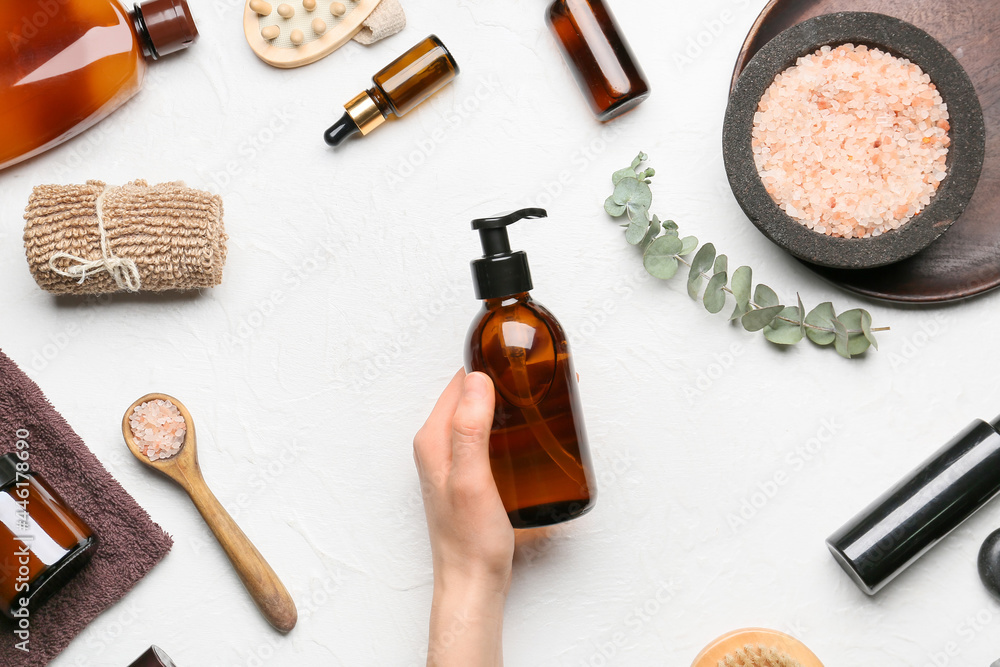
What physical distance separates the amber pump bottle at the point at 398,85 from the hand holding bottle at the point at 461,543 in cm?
37

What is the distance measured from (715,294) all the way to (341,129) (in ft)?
1.82

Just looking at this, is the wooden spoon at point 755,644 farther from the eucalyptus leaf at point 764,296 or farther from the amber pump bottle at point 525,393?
the eucalyptus leaf at point 764,296

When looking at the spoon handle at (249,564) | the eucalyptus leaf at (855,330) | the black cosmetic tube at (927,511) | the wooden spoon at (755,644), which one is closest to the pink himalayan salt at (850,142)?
the eucalyptus leaf at (855,330)

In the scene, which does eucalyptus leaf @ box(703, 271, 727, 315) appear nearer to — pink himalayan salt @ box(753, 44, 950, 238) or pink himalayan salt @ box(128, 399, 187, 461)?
pink himalayan salt @ box(753, 44, 950, 238)

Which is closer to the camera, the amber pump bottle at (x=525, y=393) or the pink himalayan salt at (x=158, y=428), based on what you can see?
the amber pump bottle at (x=525, y=393)

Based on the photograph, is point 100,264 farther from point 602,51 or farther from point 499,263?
point 602,51

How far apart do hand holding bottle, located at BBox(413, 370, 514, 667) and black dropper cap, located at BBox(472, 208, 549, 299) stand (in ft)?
0.43

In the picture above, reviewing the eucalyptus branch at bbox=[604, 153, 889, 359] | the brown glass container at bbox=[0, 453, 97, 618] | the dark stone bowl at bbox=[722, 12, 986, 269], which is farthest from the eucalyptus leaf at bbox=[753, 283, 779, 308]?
the brown glass container at bbox=[0, 453, 97, 618]

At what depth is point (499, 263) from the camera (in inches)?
27.4

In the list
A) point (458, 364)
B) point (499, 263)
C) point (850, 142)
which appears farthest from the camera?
point (458, 364)

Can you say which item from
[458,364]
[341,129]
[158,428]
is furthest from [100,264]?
[458,364]

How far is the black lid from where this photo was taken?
814 mm

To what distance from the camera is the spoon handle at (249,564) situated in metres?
0.87

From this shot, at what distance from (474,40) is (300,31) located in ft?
0.79
